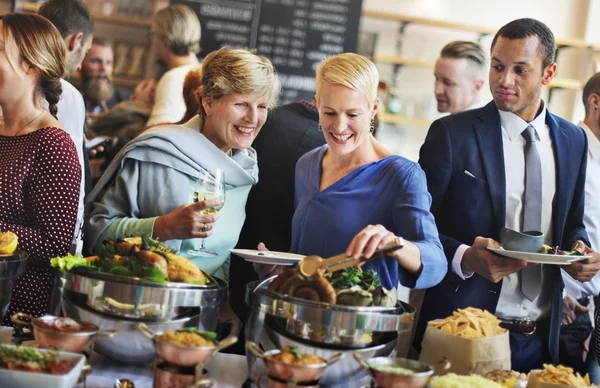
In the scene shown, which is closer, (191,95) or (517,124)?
(517,124)

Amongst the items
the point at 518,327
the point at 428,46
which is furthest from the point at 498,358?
the point at 428,46

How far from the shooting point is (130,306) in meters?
1.95

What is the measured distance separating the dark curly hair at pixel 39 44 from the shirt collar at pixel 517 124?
60.2 inches

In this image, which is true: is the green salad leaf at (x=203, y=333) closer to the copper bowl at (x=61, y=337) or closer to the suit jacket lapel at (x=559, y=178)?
the copper bowl at (x=61, y=337)

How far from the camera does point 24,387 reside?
1698 mm

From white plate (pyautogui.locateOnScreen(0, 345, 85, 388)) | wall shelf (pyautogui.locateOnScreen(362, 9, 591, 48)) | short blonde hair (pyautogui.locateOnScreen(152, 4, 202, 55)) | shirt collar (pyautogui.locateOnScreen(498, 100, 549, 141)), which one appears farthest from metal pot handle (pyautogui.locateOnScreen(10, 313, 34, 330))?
wall shelf (pyautogui.locateOnScreen(362, 9, 591, 48))

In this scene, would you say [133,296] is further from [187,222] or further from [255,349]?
[187,222]

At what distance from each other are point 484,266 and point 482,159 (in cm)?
41

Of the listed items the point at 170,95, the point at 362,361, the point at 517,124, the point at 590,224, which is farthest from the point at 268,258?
the point at 170,95

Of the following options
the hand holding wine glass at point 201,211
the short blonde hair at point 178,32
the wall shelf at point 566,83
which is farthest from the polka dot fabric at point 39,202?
the wall shelf at point 566,83

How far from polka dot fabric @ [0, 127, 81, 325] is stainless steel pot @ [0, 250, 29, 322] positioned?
255mm

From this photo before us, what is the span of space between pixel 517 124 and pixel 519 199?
0.89 ft

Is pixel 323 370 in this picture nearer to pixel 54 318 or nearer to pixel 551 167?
pixel 54 318

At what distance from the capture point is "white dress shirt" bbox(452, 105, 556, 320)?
2.94 meters
